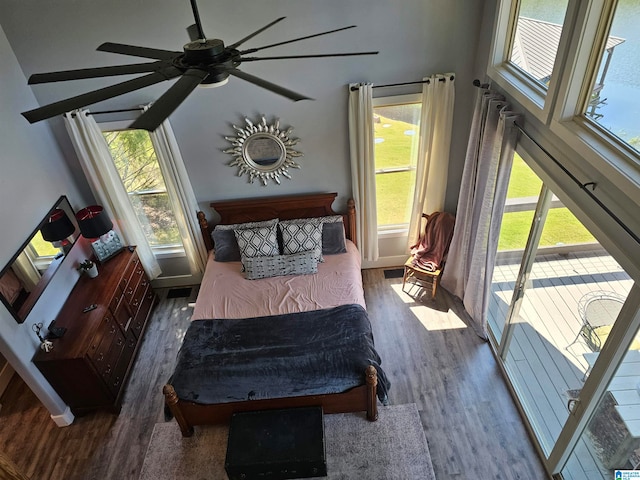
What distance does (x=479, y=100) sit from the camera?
3.67m

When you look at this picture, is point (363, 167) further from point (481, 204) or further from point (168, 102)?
point (168, 102)

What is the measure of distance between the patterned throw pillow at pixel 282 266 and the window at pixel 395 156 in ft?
3.54

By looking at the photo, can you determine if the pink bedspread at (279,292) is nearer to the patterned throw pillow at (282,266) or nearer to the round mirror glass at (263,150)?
the patterned throw pillow at (282,266)

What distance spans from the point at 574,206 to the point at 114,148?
417cm

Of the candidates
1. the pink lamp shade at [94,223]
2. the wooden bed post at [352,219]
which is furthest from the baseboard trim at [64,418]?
the wooden bed post at [352,219]

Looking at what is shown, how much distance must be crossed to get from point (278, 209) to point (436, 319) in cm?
205

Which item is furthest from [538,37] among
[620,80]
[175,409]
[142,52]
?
[175,409]

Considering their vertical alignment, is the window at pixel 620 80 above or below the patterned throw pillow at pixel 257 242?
above

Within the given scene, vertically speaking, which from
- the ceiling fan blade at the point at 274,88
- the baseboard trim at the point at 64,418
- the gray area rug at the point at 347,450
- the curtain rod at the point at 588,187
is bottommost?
the gray area rug at the point at 347,450

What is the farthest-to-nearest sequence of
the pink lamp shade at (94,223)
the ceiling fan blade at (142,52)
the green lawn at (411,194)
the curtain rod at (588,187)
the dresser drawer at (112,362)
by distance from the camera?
the pink lamp shade at (94,223) < the dresser drawer at (112,362) < the green lawn at (411,194) < the curtain rod at (588,187) < the ceiling fan blade at (142,52)

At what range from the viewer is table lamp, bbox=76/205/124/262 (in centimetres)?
429

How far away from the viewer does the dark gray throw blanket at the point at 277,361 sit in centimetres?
349

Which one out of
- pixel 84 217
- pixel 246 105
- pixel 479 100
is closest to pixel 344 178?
pixel 246 105

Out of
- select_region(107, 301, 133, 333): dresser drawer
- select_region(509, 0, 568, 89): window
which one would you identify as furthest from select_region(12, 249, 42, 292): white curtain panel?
select_region(509, 0, 568, 89): window
